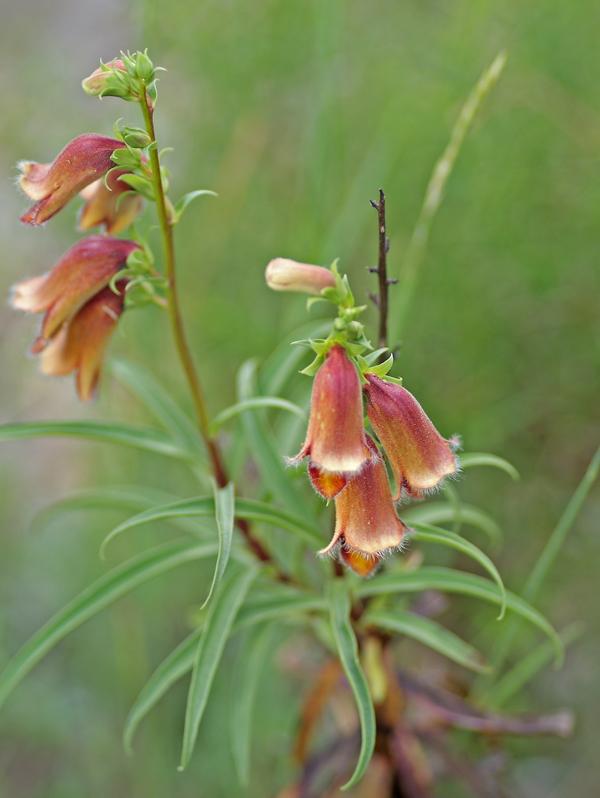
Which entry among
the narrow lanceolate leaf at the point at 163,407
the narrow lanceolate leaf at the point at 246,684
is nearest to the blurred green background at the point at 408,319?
the narrow lanceolate leaf at the point at 163,407

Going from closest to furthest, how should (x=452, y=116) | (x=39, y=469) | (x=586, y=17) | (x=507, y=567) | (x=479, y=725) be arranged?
(x=479, y=725) < (x=452, y=116) < (x=586, y=17) < (x=507, y=567) < (x=39, y=469)

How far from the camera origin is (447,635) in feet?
4.44

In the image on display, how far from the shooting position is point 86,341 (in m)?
1.23

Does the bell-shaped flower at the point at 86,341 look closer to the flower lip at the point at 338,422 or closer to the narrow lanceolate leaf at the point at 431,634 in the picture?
the flower lip at the point at 338,422

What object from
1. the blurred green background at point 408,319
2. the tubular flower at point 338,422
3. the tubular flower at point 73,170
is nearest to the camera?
the tubular flower at point 338,422

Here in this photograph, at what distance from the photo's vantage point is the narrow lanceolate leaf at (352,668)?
945 millimetres

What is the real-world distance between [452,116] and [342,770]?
2.11 meters

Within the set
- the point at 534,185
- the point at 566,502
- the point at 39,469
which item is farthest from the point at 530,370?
the point at 39,469

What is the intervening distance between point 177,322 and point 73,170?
31 centimetres

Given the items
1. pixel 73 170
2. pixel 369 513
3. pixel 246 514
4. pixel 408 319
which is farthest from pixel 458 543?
pixel 408 319

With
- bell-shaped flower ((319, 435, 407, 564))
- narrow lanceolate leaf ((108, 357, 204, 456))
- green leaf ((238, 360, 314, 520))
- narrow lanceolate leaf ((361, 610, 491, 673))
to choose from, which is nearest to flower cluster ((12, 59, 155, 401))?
narrow lanceolate leaf ((108, 357, 204, 456))

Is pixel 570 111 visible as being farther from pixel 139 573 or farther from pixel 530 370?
pixel 139 573

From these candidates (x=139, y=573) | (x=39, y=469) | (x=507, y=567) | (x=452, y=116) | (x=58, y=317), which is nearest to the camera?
(x=58, y=317)

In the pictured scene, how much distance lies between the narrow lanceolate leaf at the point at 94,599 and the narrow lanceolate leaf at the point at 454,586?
382 millimetres
